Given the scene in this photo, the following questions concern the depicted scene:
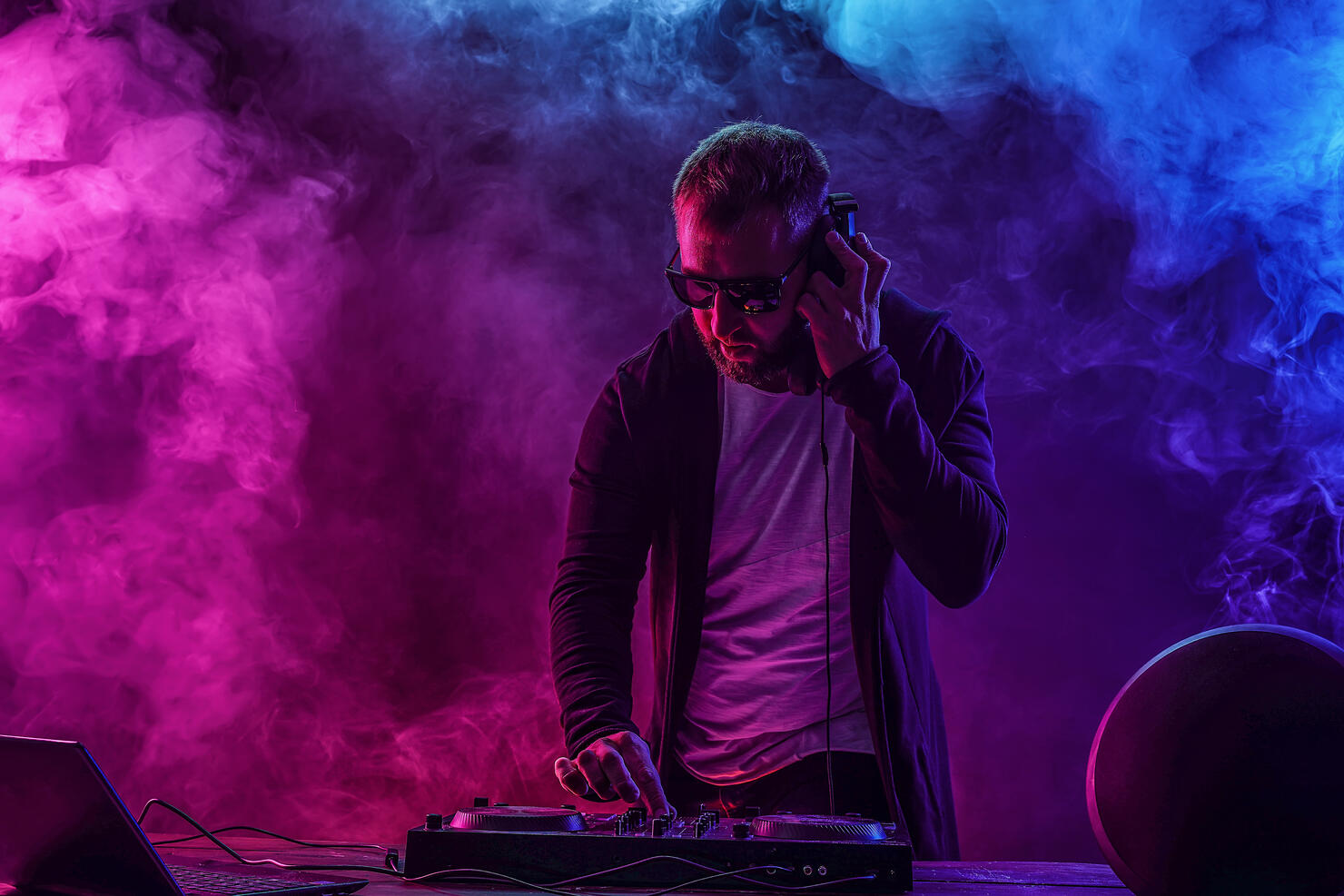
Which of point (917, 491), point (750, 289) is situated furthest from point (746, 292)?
point (917, 491)

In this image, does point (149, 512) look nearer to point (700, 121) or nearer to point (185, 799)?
point (185, 799)

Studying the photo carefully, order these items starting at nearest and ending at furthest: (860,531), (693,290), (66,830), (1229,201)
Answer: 1. (66,830)
2. (860,531)
3. (693,290)
4. (1229,201)

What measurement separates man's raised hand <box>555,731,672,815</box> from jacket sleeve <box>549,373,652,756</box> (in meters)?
0.18

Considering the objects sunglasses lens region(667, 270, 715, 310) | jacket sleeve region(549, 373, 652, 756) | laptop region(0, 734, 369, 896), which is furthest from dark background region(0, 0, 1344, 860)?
laptop region(0, 734, 369, 896)

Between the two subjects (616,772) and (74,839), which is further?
(616,772)

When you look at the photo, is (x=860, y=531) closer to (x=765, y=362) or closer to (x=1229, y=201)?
(x=765, y=362)

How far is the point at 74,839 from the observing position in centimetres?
95

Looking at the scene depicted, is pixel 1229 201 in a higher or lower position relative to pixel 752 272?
higher

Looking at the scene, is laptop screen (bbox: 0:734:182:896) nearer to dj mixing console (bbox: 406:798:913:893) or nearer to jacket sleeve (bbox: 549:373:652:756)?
dj mixing console (bbox: 406:798:913:893)

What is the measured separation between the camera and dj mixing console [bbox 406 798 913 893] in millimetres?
1059

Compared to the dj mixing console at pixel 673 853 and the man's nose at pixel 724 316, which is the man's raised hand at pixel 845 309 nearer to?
the man's nose at pixel 724 316

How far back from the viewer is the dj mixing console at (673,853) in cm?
106

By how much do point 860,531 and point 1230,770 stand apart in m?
0.89

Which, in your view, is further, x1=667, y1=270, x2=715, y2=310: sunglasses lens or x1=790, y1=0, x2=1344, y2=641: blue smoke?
x1=790, y1=0, x2=1344, y2=641: blue smoke
